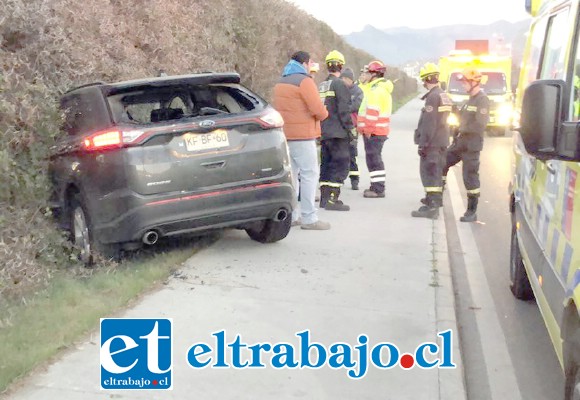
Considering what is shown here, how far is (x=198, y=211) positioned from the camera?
6.34 m

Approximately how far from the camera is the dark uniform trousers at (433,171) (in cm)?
923

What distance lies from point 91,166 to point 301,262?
6.62ft

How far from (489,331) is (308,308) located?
51.5 inches

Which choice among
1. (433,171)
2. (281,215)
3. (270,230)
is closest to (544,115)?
(281,215)

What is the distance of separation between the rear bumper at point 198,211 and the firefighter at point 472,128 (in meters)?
2.93

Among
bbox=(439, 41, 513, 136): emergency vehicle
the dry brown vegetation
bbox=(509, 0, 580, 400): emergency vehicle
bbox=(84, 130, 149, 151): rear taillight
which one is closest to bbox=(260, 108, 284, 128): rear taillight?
bbox=(84, 130, 149, 151): rear taillight

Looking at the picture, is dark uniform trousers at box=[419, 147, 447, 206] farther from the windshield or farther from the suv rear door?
the windshield

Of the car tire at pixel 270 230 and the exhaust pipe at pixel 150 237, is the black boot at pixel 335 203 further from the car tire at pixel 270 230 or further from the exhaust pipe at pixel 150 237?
the exhaust pipe at pixel 150 237

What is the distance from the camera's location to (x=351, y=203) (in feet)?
33.8

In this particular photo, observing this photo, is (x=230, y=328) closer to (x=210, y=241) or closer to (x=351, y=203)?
(x=210, y=241)

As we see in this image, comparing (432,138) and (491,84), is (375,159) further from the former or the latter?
(491,84)

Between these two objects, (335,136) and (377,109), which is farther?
(377,109)

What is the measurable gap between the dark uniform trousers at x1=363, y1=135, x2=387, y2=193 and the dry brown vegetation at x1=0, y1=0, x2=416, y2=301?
2.59m

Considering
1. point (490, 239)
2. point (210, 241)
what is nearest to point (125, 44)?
point (210, 241)
